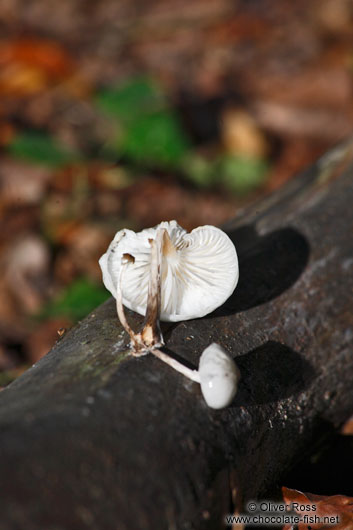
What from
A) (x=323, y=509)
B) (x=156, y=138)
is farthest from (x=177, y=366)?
(x=156, y=138)

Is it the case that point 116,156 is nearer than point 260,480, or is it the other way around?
point 260,480

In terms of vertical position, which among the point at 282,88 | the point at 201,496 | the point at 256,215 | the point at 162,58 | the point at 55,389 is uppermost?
the point at 162,58

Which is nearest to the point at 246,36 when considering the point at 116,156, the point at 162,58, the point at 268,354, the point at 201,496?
the point at 162,58

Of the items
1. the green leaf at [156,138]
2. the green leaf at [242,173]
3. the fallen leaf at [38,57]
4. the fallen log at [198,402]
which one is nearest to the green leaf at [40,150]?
the green leaf at [156,138]

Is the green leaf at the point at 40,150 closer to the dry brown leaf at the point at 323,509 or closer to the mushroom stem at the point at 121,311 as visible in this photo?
the mushroom stem at the point at 121,311

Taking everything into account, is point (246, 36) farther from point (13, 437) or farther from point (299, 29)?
point (13, 437)

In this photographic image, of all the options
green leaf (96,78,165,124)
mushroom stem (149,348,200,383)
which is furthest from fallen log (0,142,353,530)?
green leaf (96,78,165,124)
